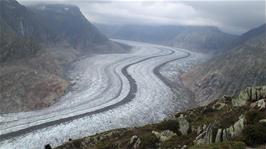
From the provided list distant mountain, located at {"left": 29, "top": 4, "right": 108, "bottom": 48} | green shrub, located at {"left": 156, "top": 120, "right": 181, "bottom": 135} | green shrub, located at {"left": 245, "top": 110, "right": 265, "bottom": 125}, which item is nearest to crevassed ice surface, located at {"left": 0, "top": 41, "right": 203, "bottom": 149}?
green shrub, located at {"left": 156, "top": 120, "right": 181, "bottom": 135}

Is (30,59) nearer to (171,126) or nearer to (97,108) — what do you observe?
(97,108)

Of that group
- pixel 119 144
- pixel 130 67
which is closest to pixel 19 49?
pixel 130 67

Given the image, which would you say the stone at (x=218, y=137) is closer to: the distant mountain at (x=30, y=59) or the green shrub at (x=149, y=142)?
the green shrub at (x=149, y=142)

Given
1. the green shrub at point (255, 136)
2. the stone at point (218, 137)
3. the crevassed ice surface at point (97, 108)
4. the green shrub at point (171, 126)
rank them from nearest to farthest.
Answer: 1. the green shrub at point (255, 136)
2. the stone at point (218, 137)
3. the green shrub at point (171, 126)
4. the crevassed ice surface at point (97, 108)

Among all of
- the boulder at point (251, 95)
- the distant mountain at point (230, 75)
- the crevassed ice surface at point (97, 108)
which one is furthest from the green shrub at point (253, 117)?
the distant mountain at point (230, 75)

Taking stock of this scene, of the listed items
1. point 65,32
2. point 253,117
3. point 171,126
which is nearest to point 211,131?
point 253,117

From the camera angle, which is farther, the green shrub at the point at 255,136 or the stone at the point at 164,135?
the stone at the point at 164,135

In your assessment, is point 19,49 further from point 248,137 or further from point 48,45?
point 248,137
